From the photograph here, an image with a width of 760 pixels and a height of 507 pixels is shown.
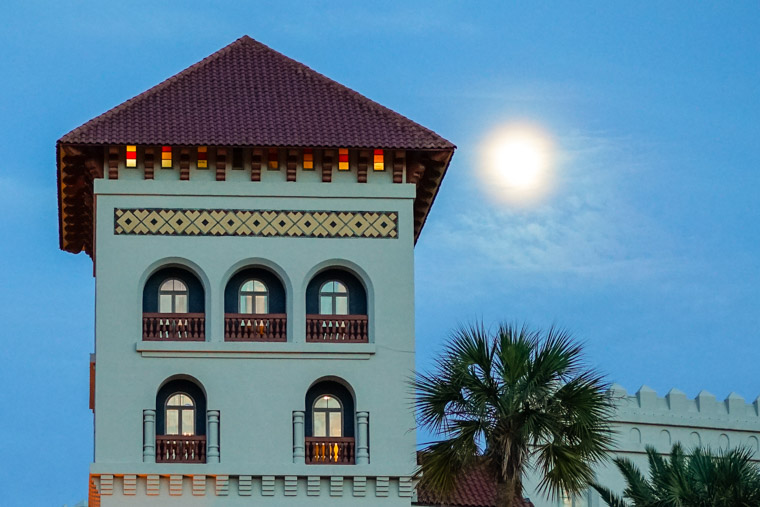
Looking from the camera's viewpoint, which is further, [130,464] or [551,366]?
[130,464]

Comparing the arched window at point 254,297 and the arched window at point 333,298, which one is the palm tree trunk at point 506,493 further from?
the arched window at point 254,297

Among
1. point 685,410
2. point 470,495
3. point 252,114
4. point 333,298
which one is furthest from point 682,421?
point 252,114

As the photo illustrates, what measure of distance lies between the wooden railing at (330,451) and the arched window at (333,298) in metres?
3.02

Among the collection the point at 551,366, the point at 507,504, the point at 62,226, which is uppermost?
the point at 62,226

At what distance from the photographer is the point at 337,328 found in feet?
143

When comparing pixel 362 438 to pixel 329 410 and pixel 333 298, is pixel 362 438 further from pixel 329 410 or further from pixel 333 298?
pixel 333 298

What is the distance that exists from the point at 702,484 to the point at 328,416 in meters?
9.88

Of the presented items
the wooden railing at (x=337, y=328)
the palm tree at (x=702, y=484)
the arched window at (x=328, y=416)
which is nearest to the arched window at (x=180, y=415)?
the arched window at (x=328, y=416)

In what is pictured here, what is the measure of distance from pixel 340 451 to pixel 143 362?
195 inches

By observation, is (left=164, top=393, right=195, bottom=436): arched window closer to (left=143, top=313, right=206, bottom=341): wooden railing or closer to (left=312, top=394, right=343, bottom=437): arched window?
(left=143, top=313, right=206, bottom=341): wooden railing

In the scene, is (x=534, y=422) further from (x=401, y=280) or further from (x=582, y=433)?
(x=401, y=280)

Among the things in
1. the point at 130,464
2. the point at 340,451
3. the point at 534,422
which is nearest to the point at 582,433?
the point at 534,422

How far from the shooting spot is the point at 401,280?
43.8 m

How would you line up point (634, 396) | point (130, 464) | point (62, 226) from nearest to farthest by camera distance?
point (130, 464), point (62, 226), point (634, 396)
